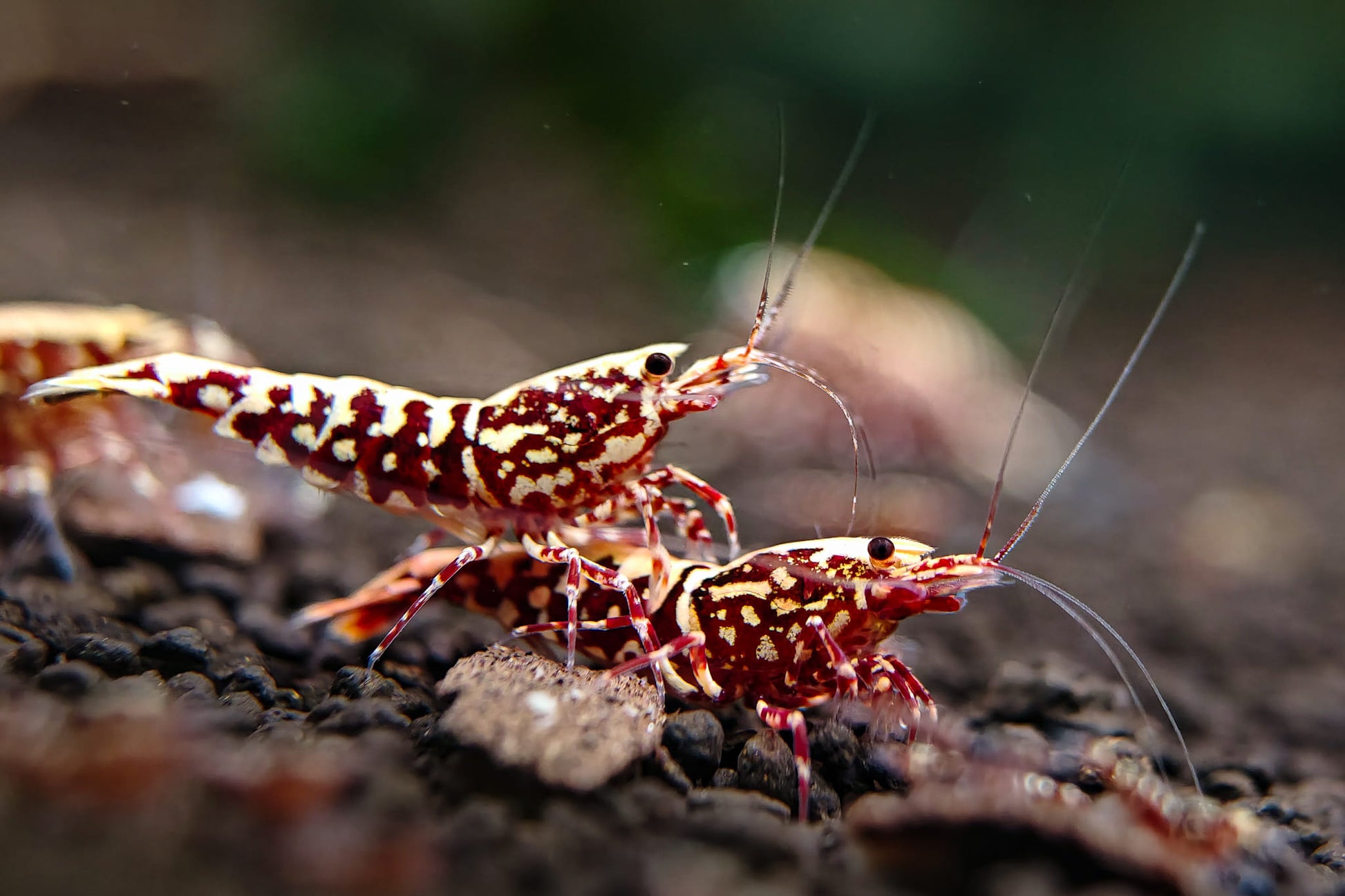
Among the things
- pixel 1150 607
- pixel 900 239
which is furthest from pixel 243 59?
pixel 1150 607

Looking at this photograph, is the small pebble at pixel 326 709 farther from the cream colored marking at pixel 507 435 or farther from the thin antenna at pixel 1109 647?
the thin antenna at pixel 1109 647

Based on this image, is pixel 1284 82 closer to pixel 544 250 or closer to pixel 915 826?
pixel 544 250

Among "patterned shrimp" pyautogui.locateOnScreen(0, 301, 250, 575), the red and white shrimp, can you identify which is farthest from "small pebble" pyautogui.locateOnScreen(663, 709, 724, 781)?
"patterned shrimp" pyautogui.locateOnScreen(0, 301, 250, 575)

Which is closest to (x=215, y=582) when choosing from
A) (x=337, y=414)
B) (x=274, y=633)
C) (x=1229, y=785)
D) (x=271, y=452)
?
(x=274, y=633)

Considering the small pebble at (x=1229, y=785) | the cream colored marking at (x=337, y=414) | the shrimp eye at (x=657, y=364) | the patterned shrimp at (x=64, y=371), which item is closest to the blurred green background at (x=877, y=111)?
the shrimp eye at (x=657, y=364)

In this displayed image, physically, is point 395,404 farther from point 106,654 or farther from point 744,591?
point 744,591

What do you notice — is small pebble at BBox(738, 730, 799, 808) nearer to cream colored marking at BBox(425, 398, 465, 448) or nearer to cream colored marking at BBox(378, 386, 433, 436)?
cream colored marking at BBox(425, 398, 465, 448)
